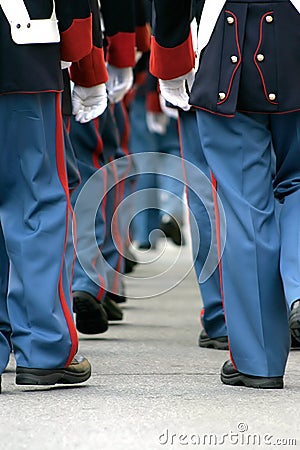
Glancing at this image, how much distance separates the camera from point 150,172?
28.2ft

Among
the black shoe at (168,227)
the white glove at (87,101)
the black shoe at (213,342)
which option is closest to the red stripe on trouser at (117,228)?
the black shoe at (213,342)

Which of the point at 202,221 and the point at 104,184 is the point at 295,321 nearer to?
the point at 202,221

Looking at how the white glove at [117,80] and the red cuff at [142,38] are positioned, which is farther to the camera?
the red cuff at [142,38]

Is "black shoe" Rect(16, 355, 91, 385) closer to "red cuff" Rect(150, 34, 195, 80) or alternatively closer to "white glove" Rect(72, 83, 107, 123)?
"red cuff" Rect(150, 34, 195, 80)

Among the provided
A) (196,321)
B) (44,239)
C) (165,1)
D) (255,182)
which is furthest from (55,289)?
Result: (196,321)

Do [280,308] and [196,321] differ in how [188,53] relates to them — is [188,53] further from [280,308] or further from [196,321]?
[196,321]

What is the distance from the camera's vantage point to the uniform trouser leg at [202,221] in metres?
5.19

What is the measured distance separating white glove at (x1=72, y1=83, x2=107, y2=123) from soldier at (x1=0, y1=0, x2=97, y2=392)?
0.78 meters

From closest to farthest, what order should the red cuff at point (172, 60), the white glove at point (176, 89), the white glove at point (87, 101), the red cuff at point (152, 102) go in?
the red cuff at point (172, 60)
the white glove at point (176, 89)
the white glove at point (87, 101)
the red cuff at point (152, 102)

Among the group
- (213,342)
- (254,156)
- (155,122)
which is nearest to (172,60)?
(254,156)

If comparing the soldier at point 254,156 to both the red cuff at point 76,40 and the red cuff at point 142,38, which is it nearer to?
the red cuff at point 76,40

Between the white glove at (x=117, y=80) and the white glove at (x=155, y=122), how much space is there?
4122 millimetres

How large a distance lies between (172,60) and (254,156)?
0.50 metres

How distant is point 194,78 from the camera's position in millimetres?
4238
